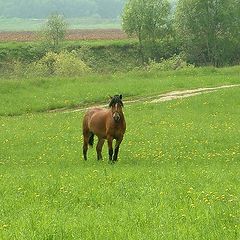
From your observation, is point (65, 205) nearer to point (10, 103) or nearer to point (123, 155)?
point (123, 155)

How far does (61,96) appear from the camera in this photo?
149ft

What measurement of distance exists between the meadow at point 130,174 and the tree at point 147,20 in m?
50.0

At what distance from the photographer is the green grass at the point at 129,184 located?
9711mm

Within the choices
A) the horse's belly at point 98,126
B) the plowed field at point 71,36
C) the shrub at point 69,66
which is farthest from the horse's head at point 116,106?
the plowed field at point 71,36

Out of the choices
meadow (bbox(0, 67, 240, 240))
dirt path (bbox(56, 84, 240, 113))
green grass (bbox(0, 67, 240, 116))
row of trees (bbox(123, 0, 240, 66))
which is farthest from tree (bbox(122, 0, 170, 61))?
meadow (bbox(0, 67, 240, 240))

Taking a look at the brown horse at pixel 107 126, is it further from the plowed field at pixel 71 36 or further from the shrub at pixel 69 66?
the plowed field at pixel 71 36

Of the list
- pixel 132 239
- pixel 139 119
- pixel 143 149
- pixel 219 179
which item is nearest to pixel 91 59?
pixel 139 119

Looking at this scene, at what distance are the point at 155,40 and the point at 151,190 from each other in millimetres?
83060

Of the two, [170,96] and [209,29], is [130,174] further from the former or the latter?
[209,29]

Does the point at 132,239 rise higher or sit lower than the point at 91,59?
higher

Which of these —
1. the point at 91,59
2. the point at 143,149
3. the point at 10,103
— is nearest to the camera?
the point at 143,149

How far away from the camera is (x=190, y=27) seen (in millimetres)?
89312

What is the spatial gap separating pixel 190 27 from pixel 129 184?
7741cm

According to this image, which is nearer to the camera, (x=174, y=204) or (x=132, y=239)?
(x=132, y=239)
